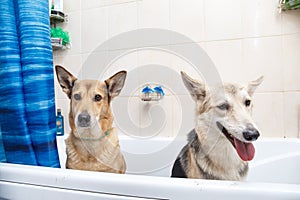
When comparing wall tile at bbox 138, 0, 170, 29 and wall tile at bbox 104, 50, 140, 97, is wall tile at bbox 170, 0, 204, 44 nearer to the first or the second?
wall tile at bbox 138, 0, 170, 29

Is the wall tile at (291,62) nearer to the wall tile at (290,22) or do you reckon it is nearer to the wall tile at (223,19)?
the wall tile at (290,22)

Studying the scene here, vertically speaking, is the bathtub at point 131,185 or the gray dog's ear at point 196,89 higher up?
the gray dog's ear at point 196,89

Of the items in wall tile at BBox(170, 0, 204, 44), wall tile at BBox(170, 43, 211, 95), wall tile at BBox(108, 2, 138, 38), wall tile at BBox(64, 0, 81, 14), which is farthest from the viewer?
wall tile at BBox(64, 0, 81, 14)

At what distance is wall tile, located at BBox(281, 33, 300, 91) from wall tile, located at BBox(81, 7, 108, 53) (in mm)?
962

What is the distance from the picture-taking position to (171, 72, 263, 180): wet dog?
532 mm

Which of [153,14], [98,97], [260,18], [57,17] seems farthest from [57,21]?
[260,18]

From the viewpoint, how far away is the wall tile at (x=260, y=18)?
1.17m

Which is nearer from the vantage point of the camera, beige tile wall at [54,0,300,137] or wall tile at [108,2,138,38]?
beige tile wall at [54,0,300,137]

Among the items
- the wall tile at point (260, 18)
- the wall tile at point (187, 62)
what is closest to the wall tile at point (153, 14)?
the wall tile at point (187, 62)

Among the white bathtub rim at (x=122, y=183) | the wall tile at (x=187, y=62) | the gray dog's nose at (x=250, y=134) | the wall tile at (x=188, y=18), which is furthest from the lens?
the wall tile at (x=188, y=18)

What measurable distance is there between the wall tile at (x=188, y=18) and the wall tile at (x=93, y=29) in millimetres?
410

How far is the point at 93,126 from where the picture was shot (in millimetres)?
676

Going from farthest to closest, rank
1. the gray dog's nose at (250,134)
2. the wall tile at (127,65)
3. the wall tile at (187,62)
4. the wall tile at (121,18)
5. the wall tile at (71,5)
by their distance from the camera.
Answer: the wall tile at (71,5), the wall tile at (121,18), the wall tile at (127,65), the wall tile at (187,62), the gray dog's nose at (250,134)

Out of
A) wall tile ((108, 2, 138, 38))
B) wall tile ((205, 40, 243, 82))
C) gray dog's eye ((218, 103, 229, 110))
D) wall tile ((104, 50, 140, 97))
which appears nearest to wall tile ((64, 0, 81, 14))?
wall tile ((108, 2, 138, 38))
